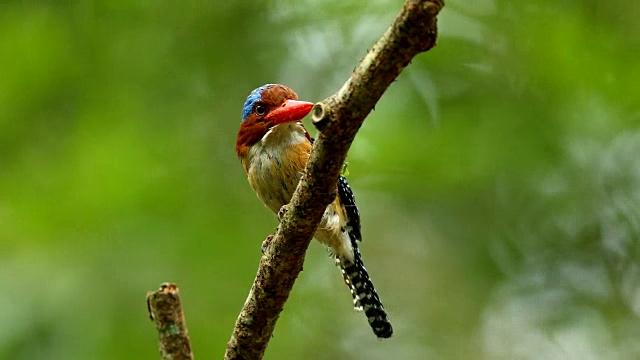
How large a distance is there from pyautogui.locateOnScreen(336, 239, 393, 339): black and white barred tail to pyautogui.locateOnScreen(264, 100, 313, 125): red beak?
44.3 inches

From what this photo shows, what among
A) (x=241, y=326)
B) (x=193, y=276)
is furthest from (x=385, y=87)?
(x=193, y=276)

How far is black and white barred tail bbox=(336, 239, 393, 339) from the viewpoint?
5.41m

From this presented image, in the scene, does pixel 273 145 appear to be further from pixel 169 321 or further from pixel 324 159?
pixel 324 159

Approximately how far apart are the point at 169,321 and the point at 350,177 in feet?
9.99

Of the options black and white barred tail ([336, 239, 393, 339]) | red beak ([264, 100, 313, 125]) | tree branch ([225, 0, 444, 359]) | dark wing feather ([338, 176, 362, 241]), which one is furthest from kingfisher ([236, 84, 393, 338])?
tree branch ([225, 0, 444, 359])

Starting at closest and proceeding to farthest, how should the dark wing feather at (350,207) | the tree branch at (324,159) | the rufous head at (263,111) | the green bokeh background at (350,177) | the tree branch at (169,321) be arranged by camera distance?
the tree branch at (324,159) → the tree branch at (169,321) → the rufous head at (263,111) → the dark wing feather at (350,207) → the green bokeh background at (350,177)

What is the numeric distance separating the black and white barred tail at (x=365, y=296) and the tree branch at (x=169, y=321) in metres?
2.07

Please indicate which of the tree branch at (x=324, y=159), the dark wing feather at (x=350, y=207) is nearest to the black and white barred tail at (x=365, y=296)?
the dark wing feather at (x=350, y=207)

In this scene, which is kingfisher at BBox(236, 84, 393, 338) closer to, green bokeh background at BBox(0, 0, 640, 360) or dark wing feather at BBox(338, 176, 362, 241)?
dark wing feather at BBox(338, 176, 362, 241)

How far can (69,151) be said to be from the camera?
19.4ft

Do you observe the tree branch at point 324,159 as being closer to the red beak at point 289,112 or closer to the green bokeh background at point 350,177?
the red beak at point 289,112

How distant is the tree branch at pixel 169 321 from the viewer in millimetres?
3422

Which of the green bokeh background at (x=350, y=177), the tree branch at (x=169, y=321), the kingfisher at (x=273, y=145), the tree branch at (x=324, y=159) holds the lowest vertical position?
the tree branch at (x=169, y=321)

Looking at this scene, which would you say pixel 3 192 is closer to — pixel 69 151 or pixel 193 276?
pixel 69 151
